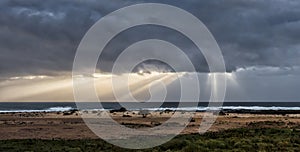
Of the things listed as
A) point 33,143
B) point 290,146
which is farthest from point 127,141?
point 290,146

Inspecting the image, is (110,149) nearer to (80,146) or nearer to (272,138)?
(80,146)

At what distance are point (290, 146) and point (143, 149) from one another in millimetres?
8556

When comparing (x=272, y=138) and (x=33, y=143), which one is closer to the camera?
(x=272, y=138)

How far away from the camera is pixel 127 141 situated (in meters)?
29.6

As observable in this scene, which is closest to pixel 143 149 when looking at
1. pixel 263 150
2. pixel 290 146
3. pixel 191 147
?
pixel 191 147

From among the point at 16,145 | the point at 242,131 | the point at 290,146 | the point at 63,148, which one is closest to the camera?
the point at 290,146

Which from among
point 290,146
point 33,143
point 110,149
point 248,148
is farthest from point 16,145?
point 290,146

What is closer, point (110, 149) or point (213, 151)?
point (213, 151)

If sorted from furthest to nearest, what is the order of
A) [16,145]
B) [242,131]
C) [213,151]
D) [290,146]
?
1. [242,131]
2. [16,145]
3. [290,146]
4. [213,151]

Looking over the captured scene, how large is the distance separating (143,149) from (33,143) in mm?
8693

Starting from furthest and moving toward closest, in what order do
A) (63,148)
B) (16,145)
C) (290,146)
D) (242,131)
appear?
(242,131), (16,145), (63,148), (290,146)

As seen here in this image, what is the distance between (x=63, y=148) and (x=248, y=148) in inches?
439

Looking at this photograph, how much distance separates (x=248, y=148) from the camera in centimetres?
2341

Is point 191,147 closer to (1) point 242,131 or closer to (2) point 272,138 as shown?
(2) point 272,138
